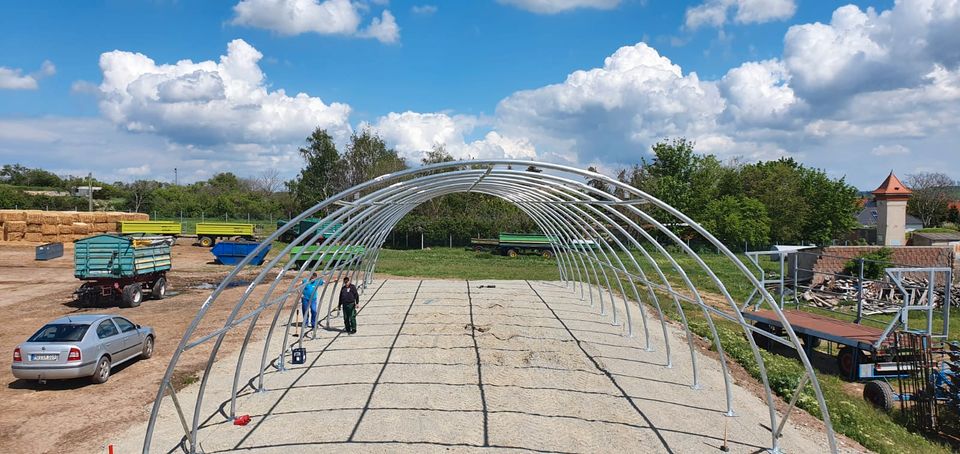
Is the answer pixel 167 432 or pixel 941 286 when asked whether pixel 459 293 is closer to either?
pixel 167 432

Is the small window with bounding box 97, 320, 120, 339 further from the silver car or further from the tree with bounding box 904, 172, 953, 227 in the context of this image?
the tree with bounding box 904, 172, 953, 227

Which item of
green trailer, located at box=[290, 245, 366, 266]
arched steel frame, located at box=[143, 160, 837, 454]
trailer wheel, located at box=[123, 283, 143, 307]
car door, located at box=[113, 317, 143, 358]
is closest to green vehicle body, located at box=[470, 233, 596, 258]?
arched steel frame, located at box=[143, 160, 837, 454]

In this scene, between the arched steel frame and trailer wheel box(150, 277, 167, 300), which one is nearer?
the arched steel frame

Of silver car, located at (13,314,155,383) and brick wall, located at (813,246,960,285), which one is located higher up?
brick wall, located at (813,246,960,285)

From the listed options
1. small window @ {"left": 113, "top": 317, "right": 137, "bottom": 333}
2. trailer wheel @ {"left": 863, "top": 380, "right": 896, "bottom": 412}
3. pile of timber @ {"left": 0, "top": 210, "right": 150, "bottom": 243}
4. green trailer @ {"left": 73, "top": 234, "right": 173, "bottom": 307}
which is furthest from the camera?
pile of timber @ {"left": 0, "top": 210, "right": 150, "bottom": 243}

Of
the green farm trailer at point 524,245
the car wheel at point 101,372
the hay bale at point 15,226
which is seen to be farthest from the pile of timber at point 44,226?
the car wheel at point 101,372

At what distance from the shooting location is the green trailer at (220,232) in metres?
39.2

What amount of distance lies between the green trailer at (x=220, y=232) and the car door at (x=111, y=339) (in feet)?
91.2

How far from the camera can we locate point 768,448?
8.70m

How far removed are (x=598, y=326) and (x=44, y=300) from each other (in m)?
19.6

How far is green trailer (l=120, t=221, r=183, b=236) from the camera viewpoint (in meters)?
38.6

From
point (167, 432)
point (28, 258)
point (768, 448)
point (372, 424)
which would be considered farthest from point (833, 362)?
point (28, 258)

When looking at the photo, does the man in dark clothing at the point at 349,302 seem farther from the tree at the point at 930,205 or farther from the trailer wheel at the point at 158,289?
the tree at the point at 930,205

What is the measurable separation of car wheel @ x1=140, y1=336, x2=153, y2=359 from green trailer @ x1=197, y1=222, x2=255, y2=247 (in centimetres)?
2637
